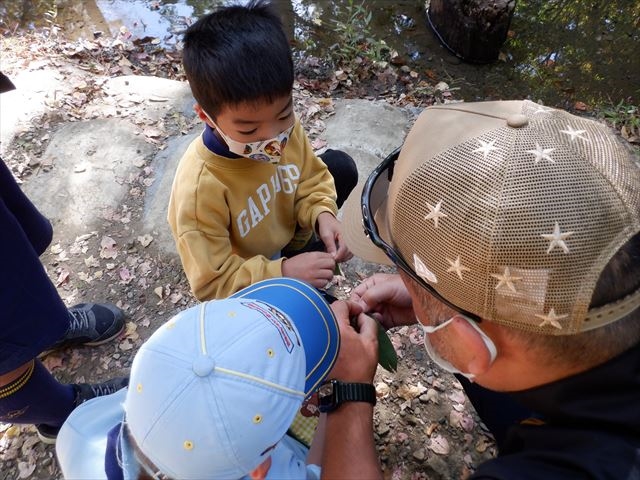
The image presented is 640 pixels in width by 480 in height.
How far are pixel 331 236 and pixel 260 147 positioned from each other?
67 centimetres

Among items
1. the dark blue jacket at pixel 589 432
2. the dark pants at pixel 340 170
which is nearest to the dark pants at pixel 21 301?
the dark pants at pixel 340 170

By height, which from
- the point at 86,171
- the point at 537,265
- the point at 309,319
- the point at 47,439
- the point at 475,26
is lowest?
the point at 47,439

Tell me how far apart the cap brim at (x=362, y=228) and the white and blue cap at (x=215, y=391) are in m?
0.49

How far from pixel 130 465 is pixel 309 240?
176 cm

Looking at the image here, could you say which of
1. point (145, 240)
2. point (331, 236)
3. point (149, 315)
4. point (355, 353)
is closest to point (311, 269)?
point (331, 236)

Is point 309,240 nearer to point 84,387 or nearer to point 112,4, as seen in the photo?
point 84,387

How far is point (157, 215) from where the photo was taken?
4.12 metres

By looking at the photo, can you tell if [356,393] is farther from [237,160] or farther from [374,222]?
[237,160]

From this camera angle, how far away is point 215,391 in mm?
1269

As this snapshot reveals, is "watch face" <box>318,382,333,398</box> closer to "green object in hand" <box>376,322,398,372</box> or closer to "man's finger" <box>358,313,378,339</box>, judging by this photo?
"man's finger" <box>358,313,378,339</box>

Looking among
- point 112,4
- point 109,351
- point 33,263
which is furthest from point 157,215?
point 112,4

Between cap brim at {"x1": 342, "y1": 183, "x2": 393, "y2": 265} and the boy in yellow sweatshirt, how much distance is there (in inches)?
17.2

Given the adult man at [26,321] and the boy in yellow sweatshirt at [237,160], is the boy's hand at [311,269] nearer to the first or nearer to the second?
the boy in yellow sweatshirt at [237,160]

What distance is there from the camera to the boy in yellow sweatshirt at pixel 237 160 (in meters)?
2.04
